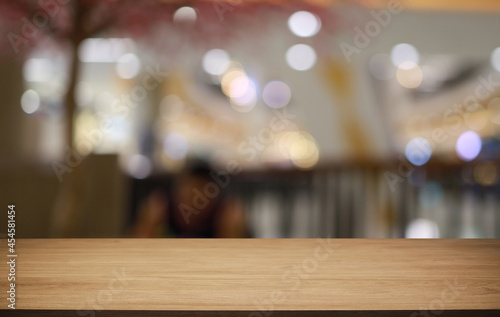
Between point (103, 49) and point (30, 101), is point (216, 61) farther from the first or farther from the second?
point (30, 101)

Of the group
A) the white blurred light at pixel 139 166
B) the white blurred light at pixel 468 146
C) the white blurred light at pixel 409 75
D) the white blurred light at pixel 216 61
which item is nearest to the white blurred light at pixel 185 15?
the white blurred light at pixel 216 61

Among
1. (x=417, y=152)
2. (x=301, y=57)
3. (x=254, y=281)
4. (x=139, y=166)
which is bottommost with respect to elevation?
(x=254, y=281)

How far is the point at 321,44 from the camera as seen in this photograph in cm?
125

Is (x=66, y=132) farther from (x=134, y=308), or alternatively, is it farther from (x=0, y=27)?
(x=134, y=308)

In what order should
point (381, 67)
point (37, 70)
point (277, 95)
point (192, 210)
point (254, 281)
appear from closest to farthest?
point (254, 281), point (37, 70), point (192, 210), point (277, 95), point (381, 67)

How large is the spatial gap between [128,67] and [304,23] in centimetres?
51

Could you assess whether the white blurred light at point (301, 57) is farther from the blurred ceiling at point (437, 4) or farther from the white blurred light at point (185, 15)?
the white blurred light at point (185, 15)

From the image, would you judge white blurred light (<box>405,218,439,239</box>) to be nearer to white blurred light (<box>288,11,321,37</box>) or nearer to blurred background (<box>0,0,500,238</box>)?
blurred background (<box>0,0,500,238</box>)

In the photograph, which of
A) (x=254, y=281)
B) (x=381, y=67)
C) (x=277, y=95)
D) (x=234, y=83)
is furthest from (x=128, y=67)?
(x=381, y=67)

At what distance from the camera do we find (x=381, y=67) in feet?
5.76

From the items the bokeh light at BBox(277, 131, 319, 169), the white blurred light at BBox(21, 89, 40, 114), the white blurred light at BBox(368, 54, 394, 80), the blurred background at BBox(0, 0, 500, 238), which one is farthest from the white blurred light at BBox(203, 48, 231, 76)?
the white blurred light at BBox(368, 54, 394, 80)

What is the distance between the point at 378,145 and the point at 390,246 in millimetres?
920

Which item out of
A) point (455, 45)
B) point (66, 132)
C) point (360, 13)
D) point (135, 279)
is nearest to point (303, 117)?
point (360, 13)

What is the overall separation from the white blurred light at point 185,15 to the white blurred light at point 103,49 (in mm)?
132
